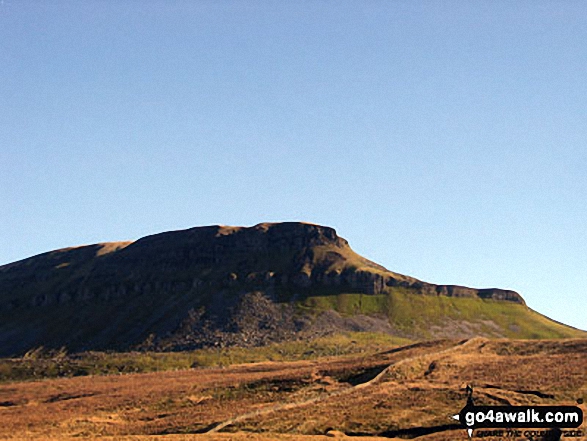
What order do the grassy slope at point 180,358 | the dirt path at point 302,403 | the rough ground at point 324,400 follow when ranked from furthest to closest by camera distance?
the grassy slope at point 180,358 < the dirt path at point 302,403 < the rough ground at point 324,400

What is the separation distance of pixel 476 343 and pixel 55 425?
242 ft

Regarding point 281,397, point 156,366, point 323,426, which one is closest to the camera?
point 323,426

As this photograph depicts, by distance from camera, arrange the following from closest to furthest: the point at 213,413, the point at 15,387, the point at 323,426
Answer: the point at 323,426, the point at 213,413, the point at 15,387

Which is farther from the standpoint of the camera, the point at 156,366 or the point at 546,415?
the point at 156,366

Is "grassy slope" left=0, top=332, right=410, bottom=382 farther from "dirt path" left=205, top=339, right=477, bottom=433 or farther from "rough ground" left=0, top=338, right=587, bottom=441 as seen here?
"dirt path" left=205, top=339, right=477, bottom=433

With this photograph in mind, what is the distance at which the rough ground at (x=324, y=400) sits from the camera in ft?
203

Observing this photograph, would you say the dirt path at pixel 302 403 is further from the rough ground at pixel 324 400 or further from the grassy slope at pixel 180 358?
the grassy slope at pixel 180 358

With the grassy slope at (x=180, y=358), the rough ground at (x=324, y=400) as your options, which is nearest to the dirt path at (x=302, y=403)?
the rough ground at (x=324, y=400)

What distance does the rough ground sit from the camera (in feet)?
203

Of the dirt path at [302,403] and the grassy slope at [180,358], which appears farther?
the grassy slope at [180,358]

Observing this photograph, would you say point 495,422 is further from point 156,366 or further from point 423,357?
point 156,366

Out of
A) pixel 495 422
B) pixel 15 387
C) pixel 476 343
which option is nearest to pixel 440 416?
pixel 495 422

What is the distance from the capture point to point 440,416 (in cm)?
6278

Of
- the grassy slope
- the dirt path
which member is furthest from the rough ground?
the grassy slope
